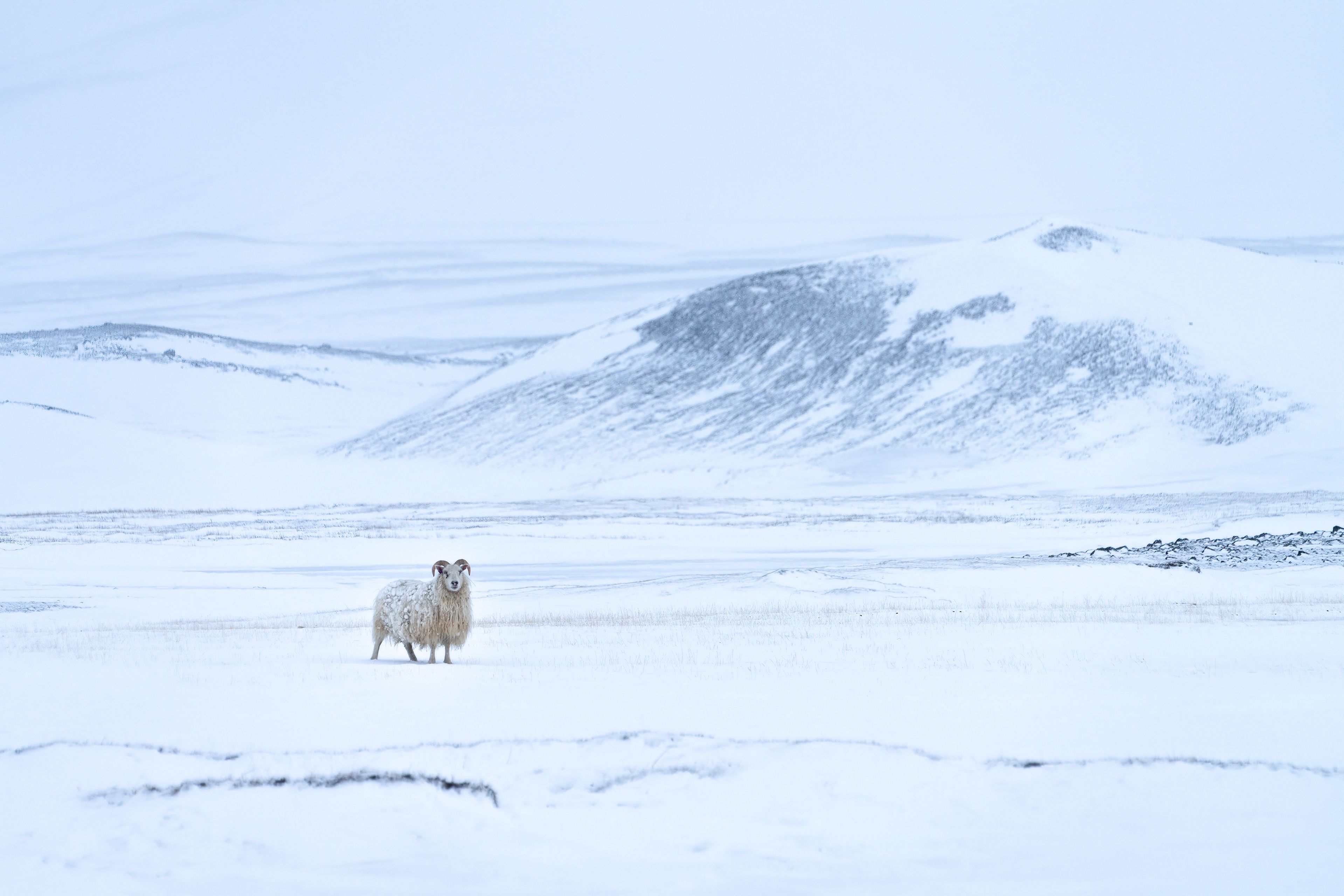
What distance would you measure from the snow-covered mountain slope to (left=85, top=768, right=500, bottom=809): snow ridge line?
88.6 m

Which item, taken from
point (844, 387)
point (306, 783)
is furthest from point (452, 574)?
point (844, 387)

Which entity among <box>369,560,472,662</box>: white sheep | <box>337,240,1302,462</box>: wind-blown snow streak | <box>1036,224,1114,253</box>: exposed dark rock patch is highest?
<box>1036,224,1114,253</box>: exposed dark rock patch

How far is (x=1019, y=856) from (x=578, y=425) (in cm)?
10907

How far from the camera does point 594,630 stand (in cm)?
2081

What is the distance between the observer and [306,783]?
8992 millimetres

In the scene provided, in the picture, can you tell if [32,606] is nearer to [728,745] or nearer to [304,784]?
[304,784]

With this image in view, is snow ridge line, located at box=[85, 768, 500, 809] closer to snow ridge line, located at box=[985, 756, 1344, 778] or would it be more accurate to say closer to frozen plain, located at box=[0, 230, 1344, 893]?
frozen plain, located at box=[0, 230, 1344, 893]

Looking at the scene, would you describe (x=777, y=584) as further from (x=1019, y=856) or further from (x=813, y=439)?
(x=813, y=439)

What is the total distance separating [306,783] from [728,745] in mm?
2822

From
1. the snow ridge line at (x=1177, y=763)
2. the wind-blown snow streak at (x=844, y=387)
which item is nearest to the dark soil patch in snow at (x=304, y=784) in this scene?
the snow ridge line at (x=1177, y=763)

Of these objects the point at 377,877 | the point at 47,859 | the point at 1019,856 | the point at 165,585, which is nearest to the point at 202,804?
the point at 47,859

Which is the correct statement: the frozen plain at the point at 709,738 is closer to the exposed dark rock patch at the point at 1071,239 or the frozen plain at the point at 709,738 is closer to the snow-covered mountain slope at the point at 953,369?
the snow-covered mountain slope at the point at 953,369

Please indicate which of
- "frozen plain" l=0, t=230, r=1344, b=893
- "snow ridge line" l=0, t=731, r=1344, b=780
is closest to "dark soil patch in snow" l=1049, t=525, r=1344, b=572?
"frozen plain" l=0, t=230, r=1344, b=893

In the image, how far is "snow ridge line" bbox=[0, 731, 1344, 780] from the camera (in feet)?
30.1
